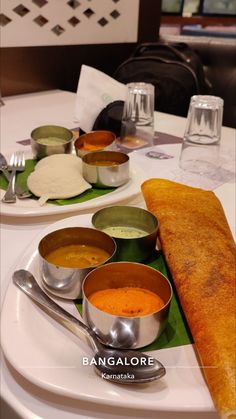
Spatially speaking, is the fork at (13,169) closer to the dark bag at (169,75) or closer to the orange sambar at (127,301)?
the orange sambar at (127,301)

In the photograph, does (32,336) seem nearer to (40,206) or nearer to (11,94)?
(40,206)

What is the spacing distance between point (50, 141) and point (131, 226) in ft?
1.61

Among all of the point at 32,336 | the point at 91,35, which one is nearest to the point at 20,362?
the point at 32,336

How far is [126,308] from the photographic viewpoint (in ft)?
1.70

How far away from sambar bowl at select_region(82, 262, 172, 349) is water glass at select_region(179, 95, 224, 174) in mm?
633

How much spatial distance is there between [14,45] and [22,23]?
0.10 m

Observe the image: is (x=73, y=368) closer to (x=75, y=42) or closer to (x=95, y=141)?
(x=95, y=141)

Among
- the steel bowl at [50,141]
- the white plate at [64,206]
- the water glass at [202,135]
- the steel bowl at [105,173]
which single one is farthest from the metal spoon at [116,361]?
the water glass at [202,135]

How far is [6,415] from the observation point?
469 millimetres

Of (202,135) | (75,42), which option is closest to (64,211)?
(202,135)

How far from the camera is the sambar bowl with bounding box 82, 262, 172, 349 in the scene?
47 cm

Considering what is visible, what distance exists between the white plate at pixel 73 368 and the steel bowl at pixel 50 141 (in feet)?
1.80

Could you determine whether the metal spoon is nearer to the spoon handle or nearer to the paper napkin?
the spoon handle

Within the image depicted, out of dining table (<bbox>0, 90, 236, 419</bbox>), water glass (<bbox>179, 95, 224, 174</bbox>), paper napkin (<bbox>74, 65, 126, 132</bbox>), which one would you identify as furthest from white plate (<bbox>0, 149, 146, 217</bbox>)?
paper napkin (<bbox>74, 65, 126, 132</bbox>)
